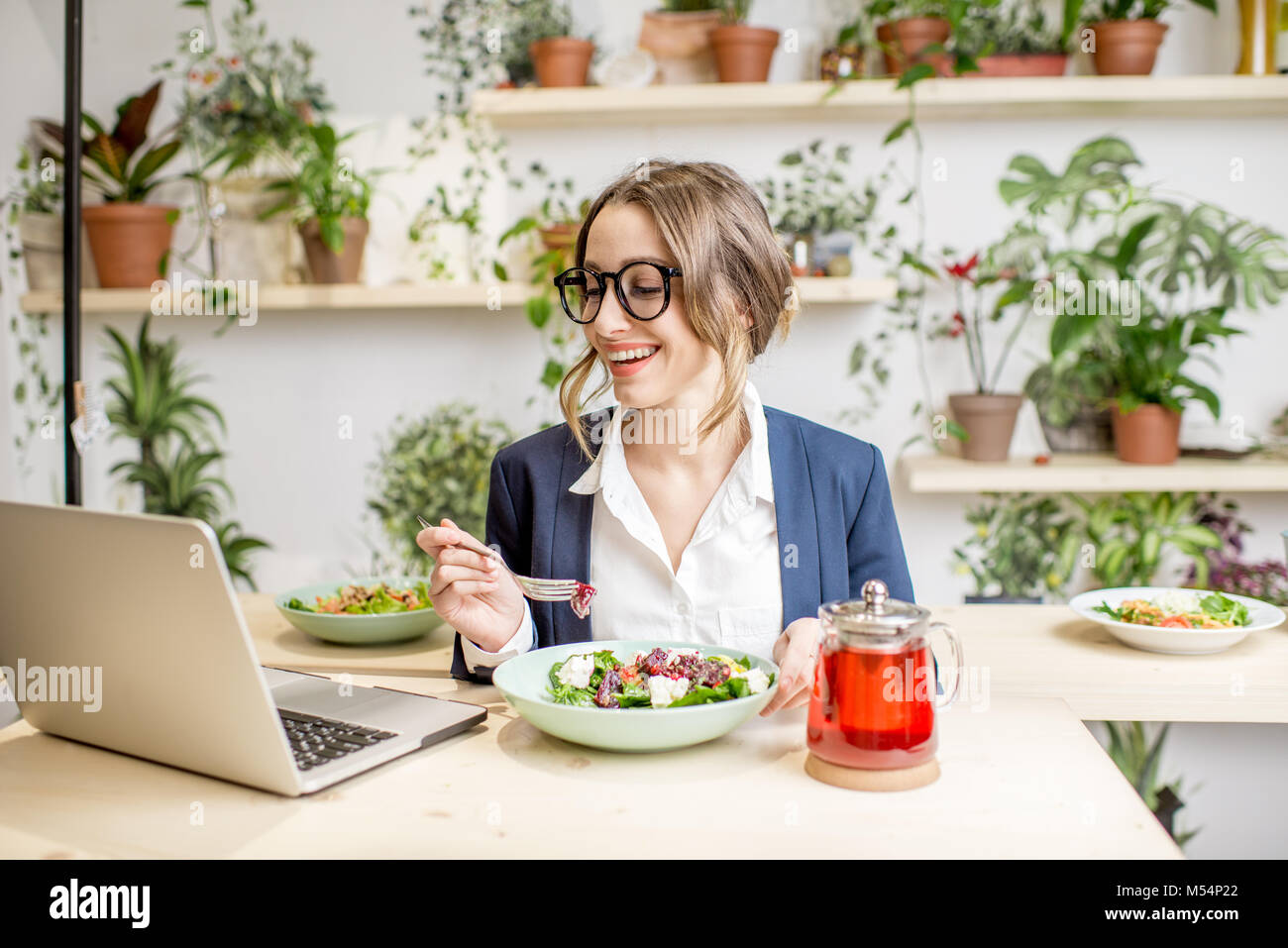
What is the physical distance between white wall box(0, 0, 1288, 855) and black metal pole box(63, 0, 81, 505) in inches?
50.4

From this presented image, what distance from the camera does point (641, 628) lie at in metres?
1.53

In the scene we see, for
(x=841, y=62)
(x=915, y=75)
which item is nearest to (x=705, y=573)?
(x=915, y=75)

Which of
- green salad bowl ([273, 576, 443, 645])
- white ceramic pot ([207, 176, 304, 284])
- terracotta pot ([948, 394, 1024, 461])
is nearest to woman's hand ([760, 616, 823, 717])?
green salad bowl ([273, 576, 443, 645])

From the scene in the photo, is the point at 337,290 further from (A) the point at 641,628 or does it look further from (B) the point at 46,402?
(A) the point at 641,628

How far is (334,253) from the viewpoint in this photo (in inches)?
115

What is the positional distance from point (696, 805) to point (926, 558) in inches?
88.1

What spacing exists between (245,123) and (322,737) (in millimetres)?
2490

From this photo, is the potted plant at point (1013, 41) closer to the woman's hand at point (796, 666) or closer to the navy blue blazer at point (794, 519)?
the navy blue blazer at point (794, 519)

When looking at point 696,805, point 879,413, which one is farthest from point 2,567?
point 879,413

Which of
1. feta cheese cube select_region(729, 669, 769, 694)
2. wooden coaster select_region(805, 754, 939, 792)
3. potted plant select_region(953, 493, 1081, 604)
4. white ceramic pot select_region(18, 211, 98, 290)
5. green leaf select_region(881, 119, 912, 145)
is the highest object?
green leaf select_region(881, 119, 912, 145)

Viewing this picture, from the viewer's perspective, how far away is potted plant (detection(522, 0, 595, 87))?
9.23 ft

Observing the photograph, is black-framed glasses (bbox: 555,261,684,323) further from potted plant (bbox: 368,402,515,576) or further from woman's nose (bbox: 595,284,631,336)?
potted plant (bbox: 368,402,515,576)

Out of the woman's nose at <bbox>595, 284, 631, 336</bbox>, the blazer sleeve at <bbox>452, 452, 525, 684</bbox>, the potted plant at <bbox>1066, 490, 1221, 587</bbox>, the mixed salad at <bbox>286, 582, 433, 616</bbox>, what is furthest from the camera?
the potted plant at <bbox>1066, 490, 1221, 587</bbox>

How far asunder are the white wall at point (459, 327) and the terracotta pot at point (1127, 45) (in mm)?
137
